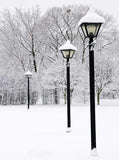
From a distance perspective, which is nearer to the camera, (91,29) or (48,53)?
(91,29)

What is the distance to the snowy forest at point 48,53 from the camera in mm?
21938

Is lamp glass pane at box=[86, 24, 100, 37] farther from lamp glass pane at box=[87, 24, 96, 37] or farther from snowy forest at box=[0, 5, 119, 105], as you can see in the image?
snowy forest at box=[0, 5, 119, 105]

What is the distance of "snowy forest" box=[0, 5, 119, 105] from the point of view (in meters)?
21.9

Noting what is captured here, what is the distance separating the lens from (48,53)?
23906 mm

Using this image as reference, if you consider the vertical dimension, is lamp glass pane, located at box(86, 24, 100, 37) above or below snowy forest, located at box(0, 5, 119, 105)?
below

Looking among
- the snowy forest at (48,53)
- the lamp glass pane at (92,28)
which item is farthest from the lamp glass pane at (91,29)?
the snowy forest at (48,53)

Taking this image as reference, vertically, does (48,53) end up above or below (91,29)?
above

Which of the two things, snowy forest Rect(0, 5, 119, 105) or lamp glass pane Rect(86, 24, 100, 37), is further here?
snowy forest Rect(0, 5, 119, 105)

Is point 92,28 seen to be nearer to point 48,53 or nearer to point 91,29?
point 91,29

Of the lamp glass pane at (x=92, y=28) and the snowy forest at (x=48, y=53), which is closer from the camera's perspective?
the lamp glass pane at (x=92, y=28)

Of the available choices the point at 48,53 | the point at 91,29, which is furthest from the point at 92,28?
the point at 48,53

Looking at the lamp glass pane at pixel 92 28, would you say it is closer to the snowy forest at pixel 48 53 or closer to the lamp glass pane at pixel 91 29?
the lamp glass pane at pixel 91 29

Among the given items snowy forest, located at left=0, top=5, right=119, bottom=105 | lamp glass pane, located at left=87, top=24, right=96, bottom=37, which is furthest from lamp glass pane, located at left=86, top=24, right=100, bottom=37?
snowy forest, located at left=0, top=5, right=119, bottom=105

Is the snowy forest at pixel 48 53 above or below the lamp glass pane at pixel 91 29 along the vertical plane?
above
